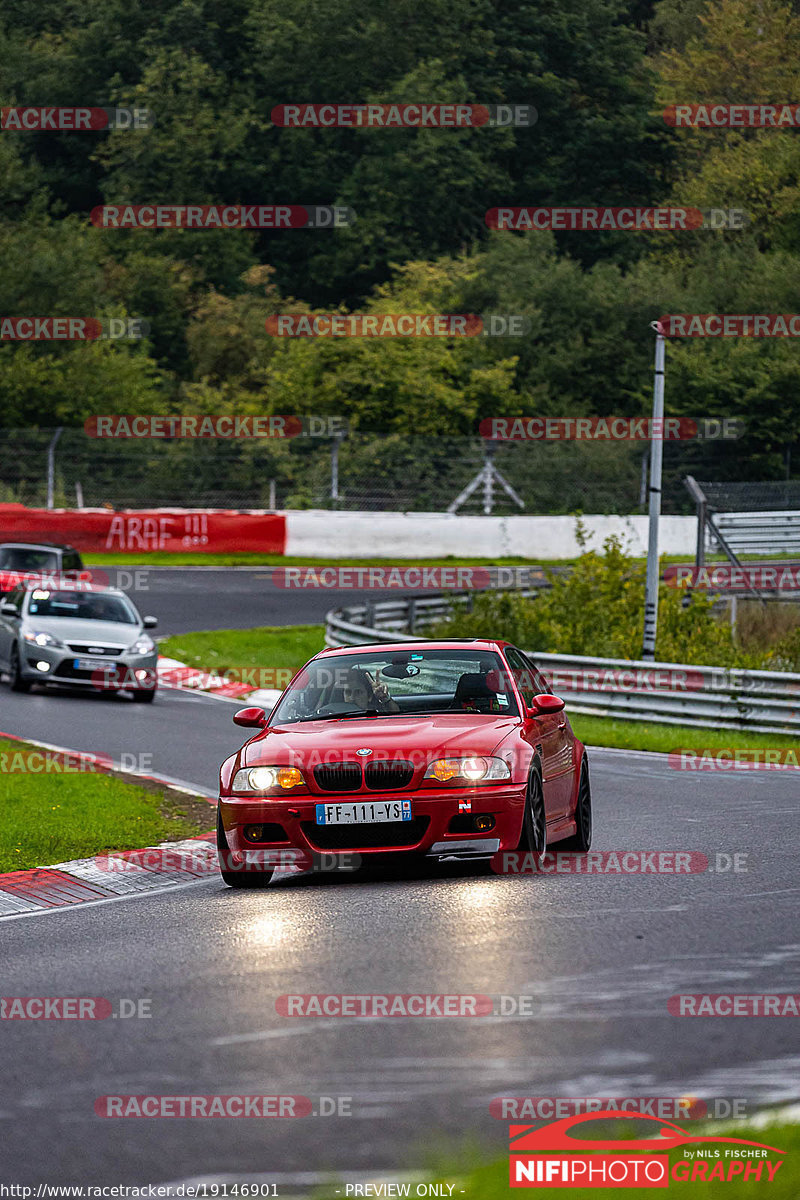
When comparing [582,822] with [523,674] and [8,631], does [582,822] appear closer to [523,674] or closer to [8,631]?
[523,674]

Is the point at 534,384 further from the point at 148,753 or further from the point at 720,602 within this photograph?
the point at 148,753

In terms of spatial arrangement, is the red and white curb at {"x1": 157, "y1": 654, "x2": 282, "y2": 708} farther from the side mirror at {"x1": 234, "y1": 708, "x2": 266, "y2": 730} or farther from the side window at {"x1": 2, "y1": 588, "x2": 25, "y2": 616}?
the side mirror at {"x1": 234, "y1": 708, "x2": 266, "y2": 730}

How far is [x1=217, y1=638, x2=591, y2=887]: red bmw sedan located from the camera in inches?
384

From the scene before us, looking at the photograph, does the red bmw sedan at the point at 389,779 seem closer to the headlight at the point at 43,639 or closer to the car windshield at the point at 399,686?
the car windshield at the point at 399,686

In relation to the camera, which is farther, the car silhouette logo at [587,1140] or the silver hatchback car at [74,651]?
the silver hatchback car at [74,651]

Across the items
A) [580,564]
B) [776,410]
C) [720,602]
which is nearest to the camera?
[580,564]

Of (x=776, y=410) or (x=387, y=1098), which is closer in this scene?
(x=387, y=1098)

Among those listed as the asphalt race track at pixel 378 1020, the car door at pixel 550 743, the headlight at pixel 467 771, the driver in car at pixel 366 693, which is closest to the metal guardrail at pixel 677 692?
the car door at pixel 550 743

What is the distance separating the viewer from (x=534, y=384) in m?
63.0

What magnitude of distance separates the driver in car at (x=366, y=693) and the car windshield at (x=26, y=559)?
19244 mm

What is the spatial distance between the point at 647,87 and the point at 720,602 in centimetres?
5195

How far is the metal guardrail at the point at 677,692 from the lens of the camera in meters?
20.3

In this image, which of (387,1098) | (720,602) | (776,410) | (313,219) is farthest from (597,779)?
(313,219)

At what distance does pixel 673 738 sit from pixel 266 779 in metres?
11.1
